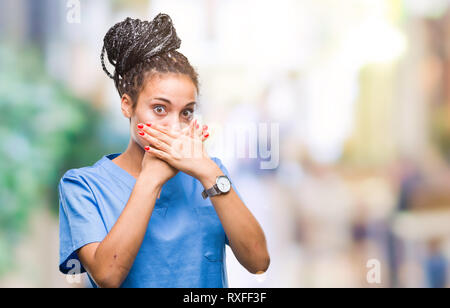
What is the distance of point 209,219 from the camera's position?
3.10 feet

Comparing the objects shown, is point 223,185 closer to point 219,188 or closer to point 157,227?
point 219,188

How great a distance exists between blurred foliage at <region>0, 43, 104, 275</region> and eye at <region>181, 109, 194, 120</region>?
24.4 inches

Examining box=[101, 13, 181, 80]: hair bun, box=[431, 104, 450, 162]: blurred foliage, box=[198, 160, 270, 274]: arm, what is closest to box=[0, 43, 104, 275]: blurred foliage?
box=[101, 13, 181, 80]: hair bun

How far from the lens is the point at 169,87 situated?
36.1 inches

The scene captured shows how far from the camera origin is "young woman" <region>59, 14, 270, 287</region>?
84 centimetres

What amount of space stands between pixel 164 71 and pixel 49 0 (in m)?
0.76

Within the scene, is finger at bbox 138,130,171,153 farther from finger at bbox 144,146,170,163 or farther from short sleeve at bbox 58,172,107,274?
short sleeve at bbox 58,172,107,274

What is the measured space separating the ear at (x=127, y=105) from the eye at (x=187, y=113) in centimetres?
11

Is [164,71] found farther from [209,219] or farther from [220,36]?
[220,36]

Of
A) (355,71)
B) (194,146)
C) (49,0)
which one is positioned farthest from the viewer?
(355,71)

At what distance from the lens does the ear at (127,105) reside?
956 millimetres

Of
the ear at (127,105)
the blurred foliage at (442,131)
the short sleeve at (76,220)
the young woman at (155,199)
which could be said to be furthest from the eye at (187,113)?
the blurred foliage at (442,131)
